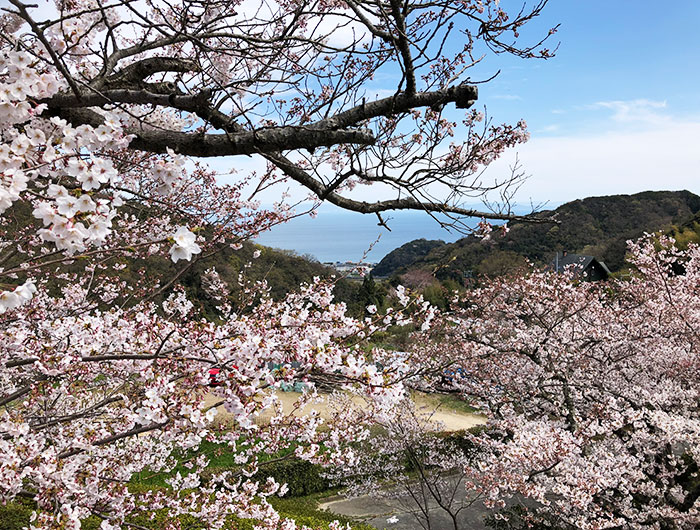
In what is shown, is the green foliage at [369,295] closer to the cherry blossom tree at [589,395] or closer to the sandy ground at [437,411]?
the sandy ground at [437,411]

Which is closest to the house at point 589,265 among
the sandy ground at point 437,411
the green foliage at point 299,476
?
the sandy ground at point 437,411

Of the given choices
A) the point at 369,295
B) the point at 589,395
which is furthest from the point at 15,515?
the point at 369,295

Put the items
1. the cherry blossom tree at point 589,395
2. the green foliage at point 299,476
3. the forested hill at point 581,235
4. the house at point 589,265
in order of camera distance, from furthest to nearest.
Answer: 1. the forested hill at point 581,235
2. the house at point 589,265
3. the green foliage at point 299,476
4. the cherry blossom tree at point 589,395

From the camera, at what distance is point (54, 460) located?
7.23 feet

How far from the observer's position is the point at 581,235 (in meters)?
37.6

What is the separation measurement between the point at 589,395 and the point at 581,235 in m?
35.6

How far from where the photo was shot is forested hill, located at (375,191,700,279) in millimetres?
30656

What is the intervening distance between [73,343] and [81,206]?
1377 millimetres

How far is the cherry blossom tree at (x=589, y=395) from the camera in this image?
16.7 ft

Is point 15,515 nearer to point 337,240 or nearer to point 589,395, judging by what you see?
point 589,395

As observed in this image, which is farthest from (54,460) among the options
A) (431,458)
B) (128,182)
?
(431,458)

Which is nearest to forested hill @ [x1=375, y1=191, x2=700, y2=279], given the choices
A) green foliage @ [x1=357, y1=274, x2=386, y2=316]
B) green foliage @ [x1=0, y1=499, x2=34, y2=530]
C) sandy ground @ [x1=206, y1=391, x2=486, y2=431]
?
green foliage @ [x1=357, y1=274, x2=386, y2=316]

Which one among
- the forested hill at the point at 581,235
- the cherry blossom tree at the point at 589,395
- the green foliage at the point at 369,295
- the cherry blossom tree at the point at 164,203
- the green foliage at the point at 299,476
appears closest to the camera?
the cherry blossom tree at the point at 164,203

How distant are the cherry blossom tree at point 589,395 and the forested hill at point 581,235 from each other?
1857cm
